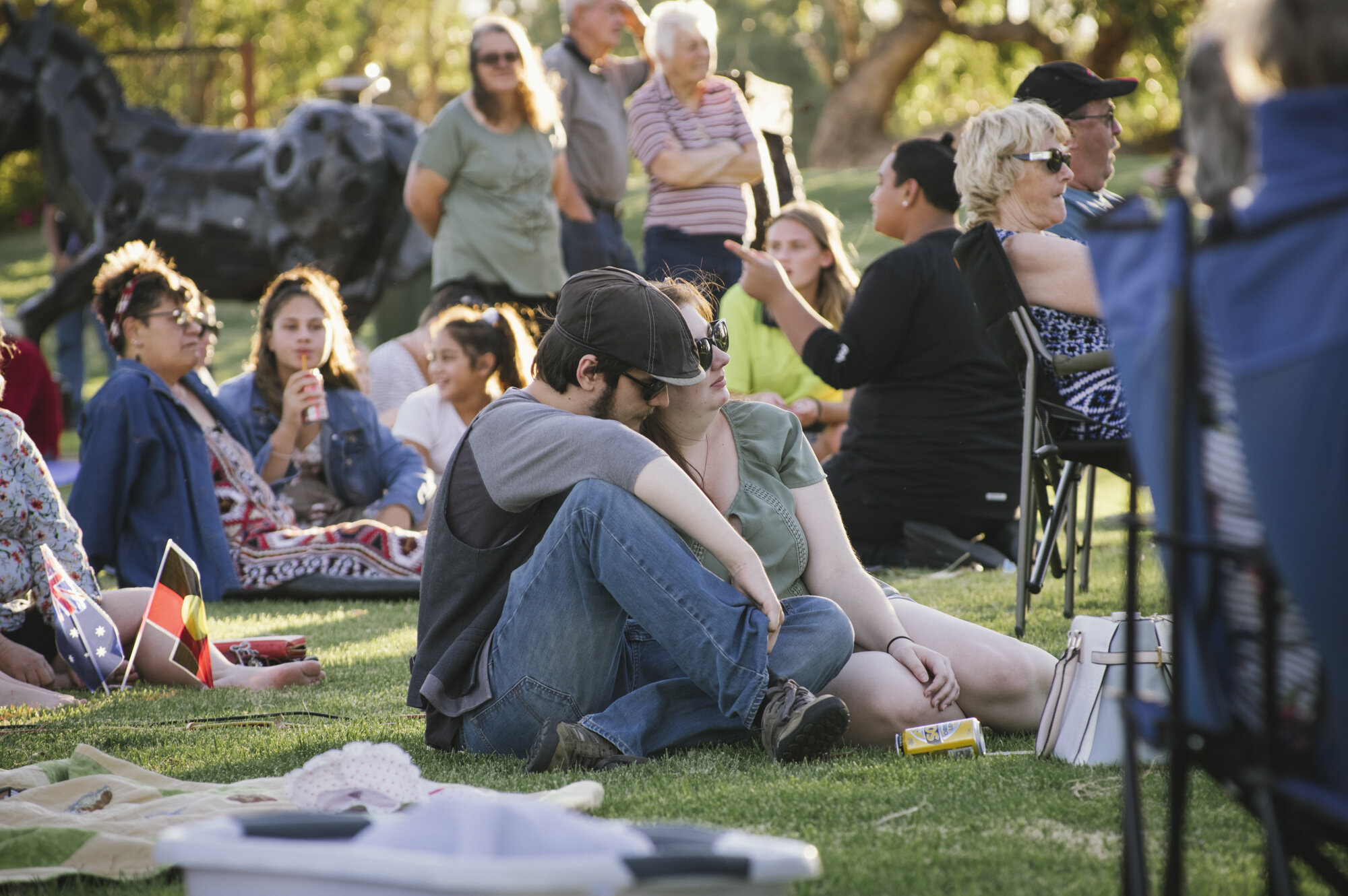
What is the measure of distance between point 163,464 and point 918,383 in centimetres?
304

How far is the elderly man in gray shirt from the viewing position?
6.91 m

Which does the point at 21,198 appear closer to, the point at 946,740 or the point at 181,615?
the point at 181,615

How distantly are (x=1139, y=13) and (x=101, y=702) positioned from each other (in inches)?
821

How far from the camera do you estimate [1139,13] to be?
20.8 meters

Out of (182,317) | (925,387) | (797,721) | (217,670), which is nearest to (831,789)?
(797,721)

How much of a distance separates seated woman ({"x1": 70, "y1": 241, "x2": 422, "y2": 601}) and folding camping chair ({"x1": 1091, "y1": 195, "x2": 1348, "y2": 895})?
4.38 metres

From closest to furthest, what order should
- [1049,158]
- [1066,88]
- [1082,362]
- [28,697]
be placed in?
[28,697]
[1082,362]
[1049,158]
[1066,88]

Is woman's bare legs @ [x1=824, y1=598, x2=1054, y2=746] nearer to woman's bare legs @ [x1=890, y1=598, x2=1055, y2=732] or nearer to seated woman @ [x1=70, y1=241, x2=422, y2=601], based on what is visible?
woman's bare legs @ [x1=890, y1=598, x2=1055, y2=732]

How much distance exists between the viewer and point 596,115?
728 centimetres

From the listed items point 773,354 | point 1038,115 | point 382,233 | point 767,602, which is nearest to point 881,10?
point 382,233

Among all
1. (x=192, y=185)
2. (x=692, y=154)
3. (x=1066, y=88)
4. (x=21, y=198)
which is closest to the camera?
(x=1066, y=88)

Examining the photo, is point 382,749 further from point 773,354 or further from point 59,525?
point 773,354

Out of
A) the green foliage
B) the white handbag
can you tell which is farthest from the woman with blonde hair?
the green foliage

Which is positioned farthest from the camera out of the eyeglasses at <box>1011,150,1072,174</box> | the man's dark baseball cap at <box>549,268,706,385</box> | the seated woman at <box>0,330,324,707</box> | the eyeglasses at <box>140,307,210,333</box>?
the eyeglasses at <box>140,307,210,333</box>
